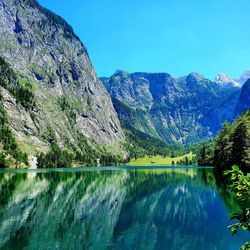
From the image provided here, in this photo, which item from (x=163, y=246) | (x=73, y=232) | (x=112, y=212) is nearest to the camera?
(x=163, y=246)

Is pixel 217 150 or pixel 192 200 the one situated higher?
pixel 217 150

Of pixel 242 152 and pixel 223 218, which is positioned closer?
pixel 223 218

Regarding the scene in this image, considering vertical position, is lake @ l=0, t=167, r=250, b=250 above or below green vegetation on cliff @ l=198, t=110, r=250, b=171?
below

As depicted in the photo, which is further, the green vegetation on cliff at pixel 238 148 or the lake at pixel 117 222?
the green vegetation on cliff at pixel 238 148

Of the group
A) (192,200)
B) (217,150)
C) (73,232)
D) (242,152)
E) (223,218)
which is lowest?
(73,232)

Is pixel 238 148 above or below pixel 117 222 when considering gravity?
above

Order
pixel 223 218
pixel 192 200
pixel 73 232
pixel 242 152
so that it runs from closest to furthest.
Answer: pixel 73 232, pixel 223 218, pixel 192 200, pixel 242 152

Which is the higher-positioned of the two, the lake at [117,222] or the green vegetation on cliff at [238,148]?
the green vegetation on cliff at [238,148]

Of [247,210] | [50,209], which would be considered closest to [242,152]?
[50,209]

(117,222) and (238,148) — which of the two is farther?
(238,148)

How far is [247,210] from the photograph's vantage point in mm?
11297

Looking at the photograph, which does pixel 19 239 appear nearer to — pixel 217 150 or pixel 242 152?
pixel 242 152

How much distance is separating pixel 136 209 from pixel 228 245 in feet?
78.0

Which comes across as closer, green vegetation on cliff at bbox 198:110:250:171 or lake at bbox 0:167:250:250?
lake at bbox 0:167:250:250
